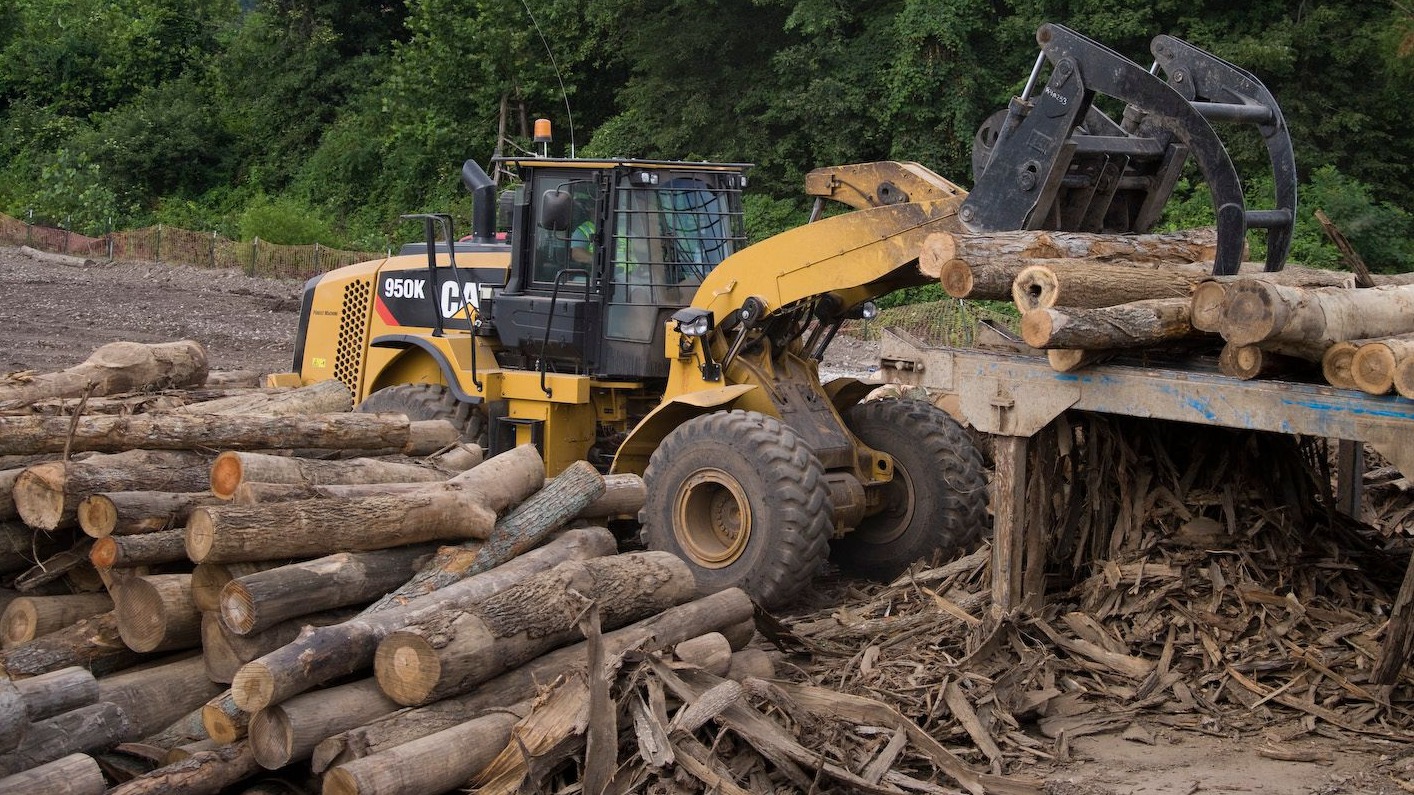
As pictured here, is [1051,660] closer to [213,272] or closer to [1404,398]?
[1404,398]

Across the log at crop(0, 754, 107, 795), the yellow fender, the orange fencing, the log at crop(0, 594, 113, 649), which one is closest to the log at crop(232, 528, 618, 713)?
the log at crop(0, 754, 107, 795)

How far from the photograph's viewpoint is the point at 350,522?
6.54 m

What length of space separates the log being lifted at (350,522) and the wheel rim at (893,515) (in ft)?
8.86

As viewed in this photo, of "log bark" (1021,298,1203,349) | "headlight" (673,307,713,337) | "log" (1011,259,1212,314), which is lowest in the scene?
"headlight" (673,307,713,337)

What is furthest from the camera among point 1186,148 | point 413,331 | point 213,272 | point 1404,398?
point 213,272

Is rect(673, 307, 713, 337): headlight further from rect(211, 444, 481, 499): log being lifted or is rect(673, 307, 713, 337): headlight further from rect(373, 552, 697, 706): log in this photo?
rect(373, 552, 697, 706): log

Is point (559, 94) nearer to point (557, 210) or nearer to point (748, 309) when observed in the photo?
point (557, 210)

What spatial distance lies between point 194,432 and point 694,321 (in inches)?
122

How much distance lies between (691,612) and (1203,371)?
2681mm

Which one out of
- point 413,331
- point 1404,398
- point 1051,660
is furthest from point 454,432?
point 1404,398

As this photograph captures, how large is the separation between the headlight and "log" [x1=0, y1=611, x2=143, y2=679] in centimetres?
385

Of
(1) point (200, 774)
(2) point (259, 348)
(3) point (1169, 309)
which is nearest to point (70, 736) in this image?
(1) point (200, 774)

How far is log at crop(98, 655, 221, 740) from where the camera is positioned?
232 inches

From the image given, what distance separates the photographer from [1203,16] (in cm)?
2227
